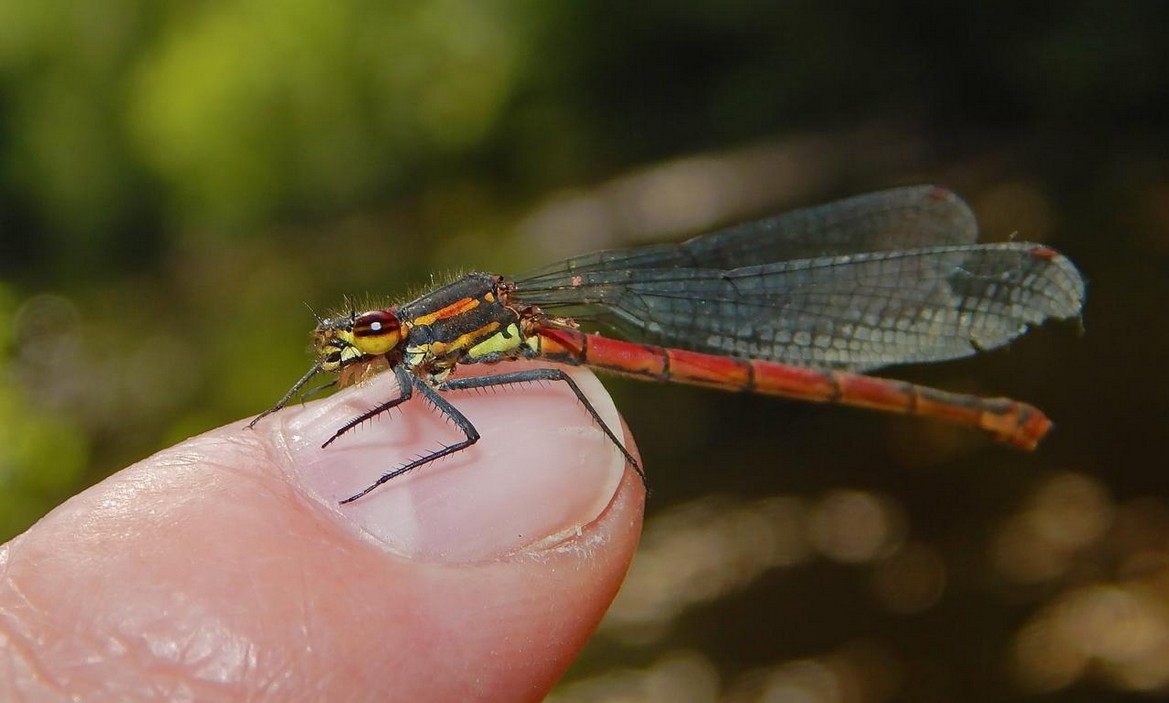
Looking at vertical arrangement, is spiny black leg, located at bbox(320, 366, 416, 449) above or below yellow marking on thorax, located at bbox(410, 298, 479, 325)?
below

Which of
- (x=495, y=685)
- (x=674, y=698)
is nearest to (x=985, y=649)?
(x=674, y=698)

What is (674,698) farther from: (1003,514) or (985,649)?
(1003,514)

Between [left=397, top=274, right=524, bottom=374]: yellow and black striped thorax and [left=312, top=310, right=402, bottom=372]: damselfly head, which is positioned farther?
[left=397, top=274, right=524, bottom=374]: yellow and black striped thorax

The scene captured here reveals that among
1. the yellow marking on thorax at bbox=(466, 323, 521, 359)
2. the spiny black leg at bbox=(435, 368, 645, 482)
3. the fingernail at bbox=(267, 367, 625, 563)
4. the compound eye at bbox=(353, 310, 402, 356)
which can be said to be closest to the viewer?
the fingernail at bbox=(267, 367, 625, 563)

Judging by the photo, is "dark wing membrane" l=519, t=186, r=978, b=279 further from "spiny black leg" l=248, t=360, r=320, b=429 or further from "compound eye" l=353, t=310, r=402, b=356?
"spiny black leg" l=248, t=360, r=320, b=429

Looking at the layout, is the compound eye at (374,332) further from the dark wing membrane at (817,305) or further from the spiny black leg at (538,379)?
the dark wing membrane at (817,305)

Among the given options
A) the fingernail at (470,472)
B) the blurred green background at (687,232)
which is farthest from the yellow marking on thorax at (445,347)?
the blurred green background at (687,232)

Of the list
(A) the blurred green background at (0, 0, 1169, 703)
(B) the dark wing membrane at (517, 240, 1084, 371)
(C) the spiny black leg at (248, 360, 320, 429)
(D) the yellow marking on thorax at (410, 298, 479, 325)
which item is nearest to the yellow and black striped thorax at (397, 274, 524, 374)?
(D) the yellow marking on thorax at (410, 298, 479, 325)
